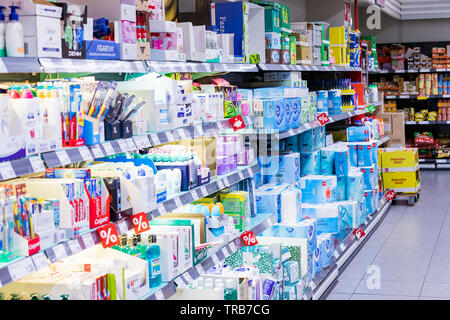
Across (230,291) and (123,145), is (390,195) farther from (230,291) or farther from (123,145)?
(123,145)

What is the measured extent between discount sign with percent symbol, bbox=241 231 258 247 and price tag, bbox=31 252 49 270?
1.92m

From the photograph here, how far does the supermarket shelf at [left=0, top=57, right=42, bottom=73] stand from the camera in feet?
7.26

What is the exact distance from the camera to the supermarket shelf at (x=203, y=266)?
311 cm

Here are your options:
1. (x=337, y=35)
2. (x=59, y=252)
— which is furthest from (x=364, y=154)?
(x=59, y=252)

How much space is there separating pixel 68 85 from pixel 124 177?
481mm

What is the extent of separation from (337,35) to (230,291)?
4575mm

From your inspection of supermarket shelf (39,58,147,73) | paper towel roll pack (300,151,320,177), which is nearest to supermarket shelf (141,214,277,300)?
supermarket shelf (39,58,147,73)

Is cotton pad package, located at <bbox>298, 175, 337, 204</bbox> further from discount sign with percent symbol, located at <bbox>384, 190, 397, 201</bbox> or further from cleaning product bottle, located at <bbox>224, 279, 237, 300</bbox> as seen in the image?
discount sign with percent symbol, located at <bbox>384, 190, 397, 201</bbox>

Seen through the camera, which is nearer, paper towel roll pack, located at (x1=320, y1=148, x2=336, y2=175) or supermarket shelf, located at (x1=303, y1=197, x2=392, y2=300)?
supermarket shelf, located at (x1=303, y1=197, x2=392, y2=300)

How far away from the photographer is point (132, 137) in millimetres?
3016

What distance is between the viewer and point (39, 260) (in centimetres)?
231

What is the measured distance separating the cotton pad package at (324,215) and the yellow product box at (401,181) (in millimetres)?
3205

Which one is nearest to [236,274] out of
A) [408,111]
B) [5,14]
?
[5,14]
